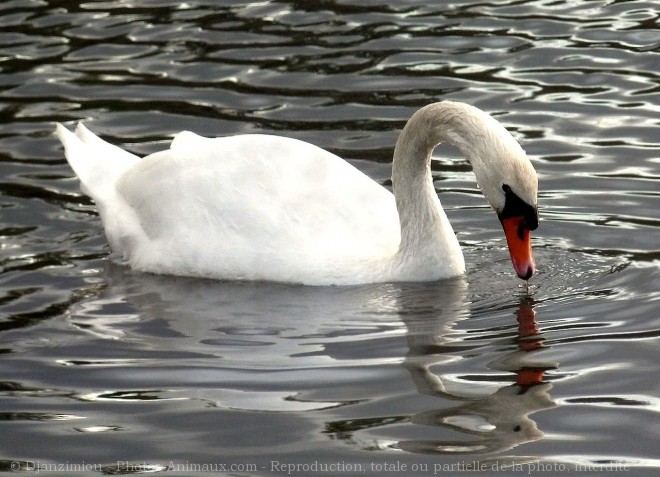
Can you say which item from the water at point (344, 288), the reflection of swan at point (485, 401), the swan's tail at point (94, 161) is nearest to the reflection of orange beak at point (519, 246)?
the water at point (344, 288)

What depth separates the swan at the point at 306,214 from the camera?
9.06 meters

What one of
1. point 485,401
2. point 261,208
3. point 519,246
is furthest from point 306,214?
point 485,401

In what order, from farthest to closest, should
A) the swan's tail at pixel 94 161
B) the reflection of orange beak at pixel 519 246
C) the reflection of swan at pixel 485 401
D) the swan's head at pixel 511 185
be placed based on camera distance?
the swan's tail at pixel 94 161, the reflection of orange beak at pixel 519 246, the swan's head at pixel 511 185, the reflection of swan at pixel 485 401

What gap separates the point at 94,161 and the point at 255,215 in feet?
6.78

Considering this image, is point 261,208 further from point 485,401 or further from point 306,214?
point 485,401

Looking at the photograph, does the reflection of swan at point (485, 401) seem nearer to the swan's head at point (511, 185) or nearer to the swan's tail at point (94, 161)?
the swan's head at point (511, 185)

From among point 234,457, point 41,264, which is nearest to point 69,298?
point 41,264

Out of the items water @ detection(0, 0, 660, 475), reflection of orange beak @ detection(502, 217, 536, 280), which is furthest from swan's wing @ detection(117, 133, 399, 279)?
reflection of orange beak @ detection(502, 217, 536, 280)

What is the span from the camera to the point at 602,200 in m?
10.4

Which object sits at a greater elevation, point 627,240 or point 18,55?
point 18,55

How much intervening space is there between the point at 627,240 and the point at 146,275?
3.08 m

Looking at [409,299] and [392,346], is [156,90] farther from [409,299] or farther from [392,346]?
[392,346]

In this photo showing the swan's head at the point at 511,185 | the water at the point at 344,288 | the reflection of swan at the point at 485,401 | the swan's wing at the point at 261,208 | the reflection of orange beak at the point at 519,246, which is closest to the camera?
the reflection of swan at the point at 485,401

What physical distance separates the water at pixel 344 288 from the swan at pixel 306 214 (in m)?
0.14
